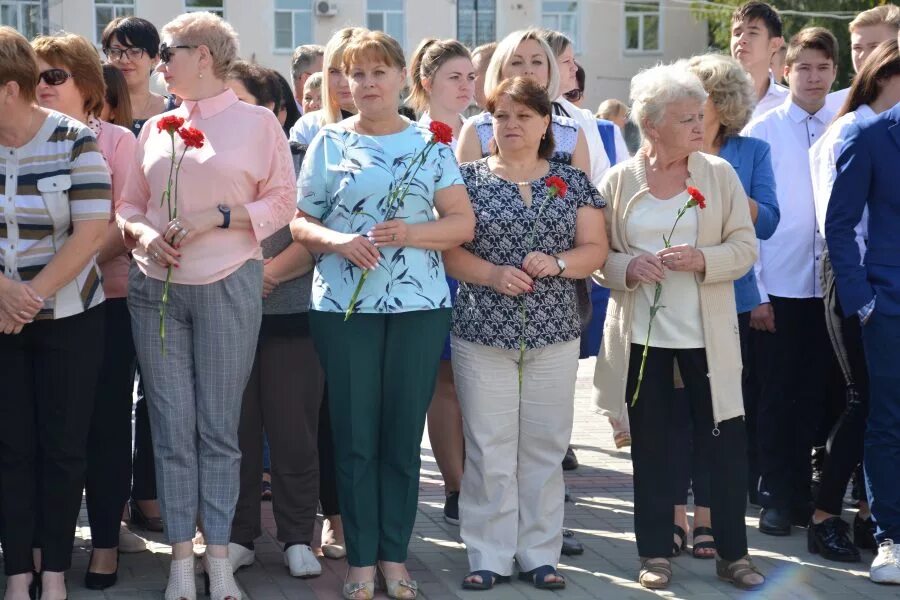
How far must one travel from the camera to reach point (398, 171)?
5.36m

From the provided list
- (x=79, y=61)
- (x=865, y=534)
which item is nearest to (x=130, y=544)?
(x=79, y=61)

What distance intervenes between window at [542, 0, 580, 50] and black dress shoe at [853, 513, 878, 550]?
107 ft

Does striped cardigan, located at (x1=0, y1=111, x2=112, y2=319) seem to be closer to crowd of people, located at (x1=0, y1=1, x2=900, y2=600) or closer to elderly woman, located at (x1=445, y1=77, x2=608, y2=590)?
crowd of people, located at (x1=0, y1=1, x2=900, y2=600)

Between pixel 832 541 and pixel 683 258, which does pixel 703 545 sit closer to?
pixel 832 541

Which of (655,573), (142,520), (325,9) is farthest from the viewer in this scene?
(325,9)

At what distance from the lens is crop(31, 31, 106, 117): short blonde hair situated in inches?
217

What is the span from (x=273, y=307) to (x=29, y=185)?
3.87 ft

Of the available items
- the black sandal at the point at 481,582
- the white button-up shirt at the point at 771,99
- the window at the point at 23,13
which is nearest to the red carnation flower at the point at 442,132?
the black sandal at the point at 481,582

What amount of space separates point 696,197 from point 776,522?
6.32ft

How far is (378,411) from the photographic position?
546cm

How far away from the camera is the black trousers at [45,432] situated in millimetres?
5137

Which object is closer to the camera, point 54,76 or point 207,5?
point 54,76

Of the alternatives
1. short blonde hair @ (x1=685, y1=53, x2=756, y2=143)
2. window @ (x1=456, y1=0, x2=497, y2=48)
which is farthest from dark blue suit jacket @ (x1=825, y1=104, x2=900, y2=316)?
window @ (x1=456, y1=0, x2=497, y2=48)

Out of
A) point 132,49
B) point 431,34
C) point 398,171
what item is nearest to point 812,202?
point 398,171
